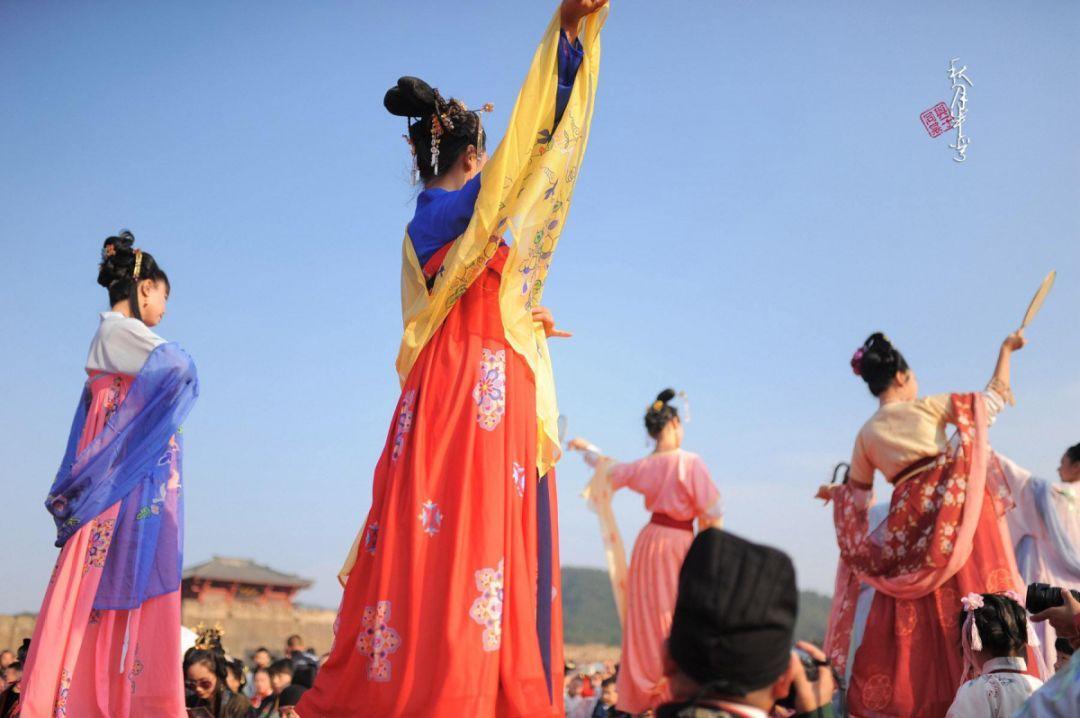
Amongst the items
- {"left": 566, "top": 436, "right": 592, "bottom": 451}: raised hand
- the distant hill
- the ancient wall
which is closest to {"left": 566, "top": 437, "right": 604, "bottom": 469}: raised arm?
{"left": 566, "top": 436, "right": 592, "bottom": 451}: raised hand

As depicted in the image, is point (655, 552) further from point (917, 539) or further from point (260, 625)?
point (260, 625)

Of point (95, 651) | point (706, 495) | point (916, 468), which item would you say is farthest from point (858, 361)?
point (95, 651)

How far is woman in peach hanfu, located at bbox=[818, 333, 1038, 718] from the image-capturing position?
14.6 ft

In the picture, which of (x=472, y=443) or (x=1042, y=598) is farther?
(x=1042, y=598)

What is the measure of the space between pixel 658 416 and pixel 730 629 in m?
6.35

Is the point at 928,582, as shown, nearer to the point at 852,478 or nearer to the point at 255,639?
the point at 852,478

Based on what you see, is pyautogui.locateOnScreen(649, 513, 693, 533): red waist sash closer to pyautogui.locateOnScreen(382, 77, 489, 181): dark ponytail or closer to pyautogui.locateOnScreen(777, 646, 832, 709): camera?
pyautogui.locateOnScreen(382, 77, 489, 181): dark ponytail

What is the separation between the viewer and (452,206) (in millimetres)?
3529

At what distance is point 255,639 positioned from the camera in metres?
22.0

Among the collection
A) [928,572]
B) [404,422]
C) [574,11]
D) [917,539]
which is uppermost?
[574,11]

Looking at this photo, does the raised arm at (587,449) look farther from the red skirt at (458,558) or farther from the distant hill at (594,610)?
the distant hill at (594,610)

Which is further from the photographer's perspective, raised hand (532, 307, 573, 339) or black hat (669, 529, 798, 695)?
raised hand (532, 307, 573, 339)

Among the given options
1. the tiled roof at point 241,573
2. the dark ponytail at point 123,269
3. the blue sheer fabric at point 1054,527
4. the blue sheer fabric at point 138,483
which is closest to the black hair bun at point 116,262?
the dark ponytail at point 123,269

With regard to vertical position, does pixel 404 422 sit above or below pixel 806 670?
above
